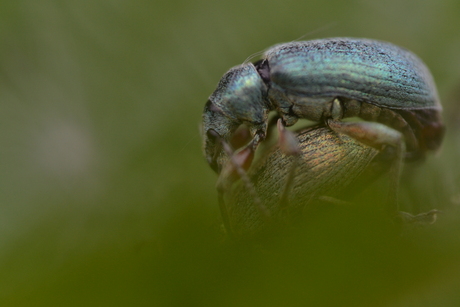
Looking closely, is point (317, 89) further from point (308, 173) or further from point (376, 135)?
point (308, 173)

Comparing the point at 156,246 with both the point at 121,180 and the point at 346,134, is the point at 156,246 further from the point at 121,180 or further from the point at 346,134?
the point at 121,180

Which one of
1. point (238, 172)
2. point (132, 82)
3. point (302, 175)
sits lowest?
point (302, 175)

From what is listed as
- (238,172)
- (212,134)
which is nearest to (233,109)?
(212,134)

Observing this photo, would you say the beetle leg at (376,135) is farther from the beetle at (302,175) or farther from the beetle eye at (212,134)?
the beetle eye at (212,134)

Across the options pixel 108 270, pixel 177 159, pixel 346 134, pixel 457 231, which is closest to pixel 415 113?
pixel 346 134

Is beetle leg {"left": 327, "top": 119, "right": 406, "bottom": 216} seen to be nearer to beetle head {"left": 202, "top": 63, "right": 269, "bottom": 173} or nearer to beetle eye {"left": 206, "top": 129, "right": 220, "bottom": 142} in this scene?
beetle head {"left": 202, "top": 63, "right": 269, "bottom": 173}

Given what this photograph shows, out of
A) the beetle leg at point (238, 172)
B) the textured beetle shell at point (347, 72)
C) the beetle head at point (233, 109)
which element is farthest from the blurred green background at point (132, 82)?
the textured beetle shell at point (347, 72)
